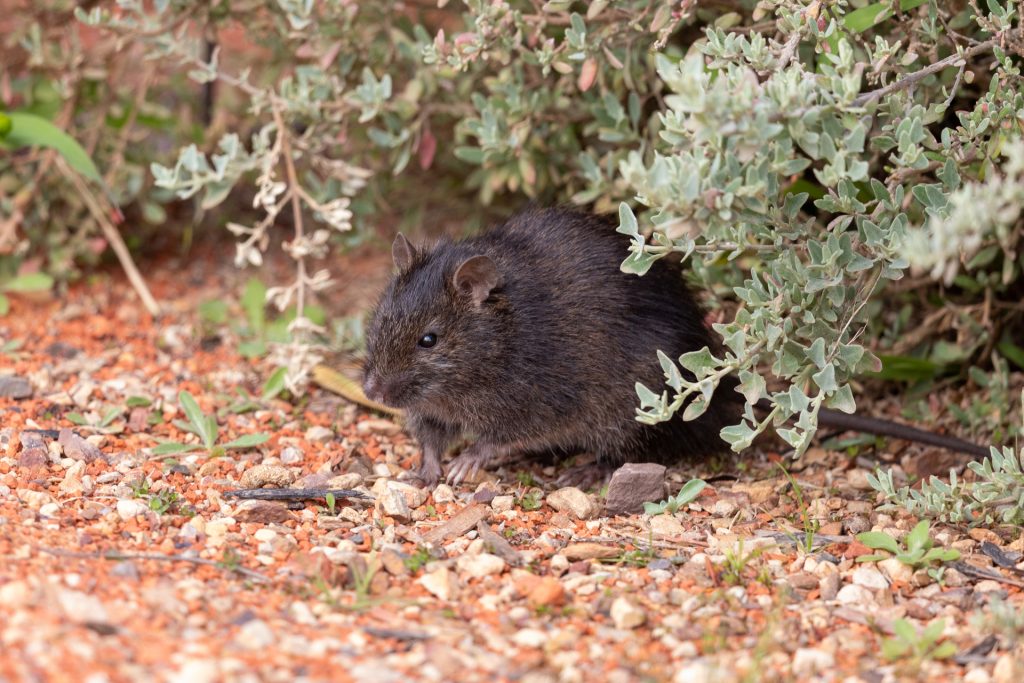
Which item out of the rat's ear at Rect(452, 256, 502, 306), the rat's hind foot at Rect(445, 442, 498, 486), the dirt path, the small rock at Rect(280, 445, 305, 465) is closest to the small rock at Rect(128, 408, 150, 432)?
the dirt path

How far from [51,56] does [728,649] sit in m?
4.70

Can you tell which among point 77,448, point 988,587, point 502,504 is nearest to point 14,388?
point 77,448

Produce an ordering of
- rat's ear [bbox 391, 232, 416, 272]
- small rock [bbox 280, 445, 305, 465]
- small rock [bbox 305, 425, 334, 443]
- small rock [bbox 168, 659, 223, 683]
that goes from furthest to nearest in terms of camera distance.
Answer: small rock [bbox 305, 425, 334, 443], rat's ear [bbox 391, 232, 416, 272], small rock [bbox 280, 445, 305, 465], small rock [bbox 168, 659, 223, 683]

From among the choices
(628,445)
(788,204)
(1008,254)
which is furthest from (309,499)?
(1008,254)

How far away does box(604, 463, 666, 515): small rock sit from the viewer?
4328 mm

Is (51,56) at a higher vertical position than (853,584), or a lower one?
higher

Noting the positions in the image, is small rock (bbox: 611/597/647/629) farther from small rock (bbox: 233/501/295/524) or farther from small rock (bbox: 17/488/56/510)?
small rock (bbox: 17/488/56/510)

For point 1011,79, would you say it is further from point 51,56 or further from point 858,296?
point 51,56

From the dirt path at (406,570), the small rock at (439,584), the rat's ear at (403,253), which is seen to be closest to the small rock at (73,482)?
the dirt path at (406,570)

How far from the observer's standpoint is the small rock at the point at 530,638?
10.6 ft

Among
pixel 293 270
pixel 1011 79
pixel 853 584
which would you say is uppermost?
pixel 1011 79

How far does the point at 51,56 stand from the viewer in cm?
596

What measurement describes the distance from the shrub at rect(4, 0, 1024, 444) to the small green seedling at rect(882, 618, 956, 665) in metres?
0.74

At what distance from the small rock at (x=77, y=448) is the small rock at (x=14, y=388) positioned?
0.58m
